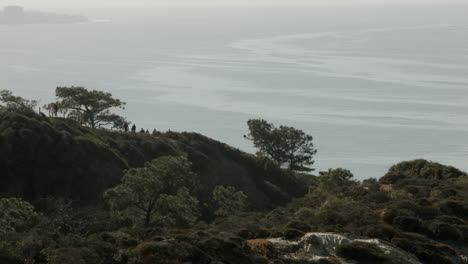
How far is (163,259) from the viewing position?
105ft

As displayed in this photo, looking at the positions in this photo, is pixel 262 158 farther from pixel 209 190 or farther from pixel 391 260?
pixel 391 260

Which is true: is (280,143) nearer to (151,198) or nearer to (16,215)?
(151,198)

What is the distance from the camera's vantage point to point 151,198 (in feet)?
171

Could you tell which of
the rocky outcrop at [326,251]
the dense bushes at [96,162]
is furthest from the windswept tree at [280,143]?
the rocky outcrop at [326,251]

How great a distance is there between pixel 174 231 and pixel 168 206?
12.6 meters

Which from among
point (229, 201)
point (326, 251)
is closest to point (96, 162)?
point (229, 201)

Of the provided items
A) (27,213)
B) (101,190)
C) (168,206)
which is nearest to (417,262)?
(168,206)

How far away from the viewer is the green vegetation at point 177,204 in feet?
114

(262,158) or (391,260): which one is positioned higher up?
(262,158)

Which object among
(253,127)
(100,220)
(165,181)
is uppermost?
(253,127)

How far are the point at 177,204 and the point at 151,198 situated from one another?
216 centimetres

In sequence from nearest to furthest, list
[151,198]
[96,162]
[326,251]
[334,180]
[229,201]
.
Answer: [326,251], [151,198], [229,201], [96,162], [334,180]

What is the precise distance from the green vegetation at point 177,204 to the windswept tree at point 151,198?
9 centimetres

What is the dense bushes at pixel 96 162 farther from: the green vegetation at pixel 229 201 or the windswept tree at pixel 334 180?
the windswept tree at pixel 334 180
